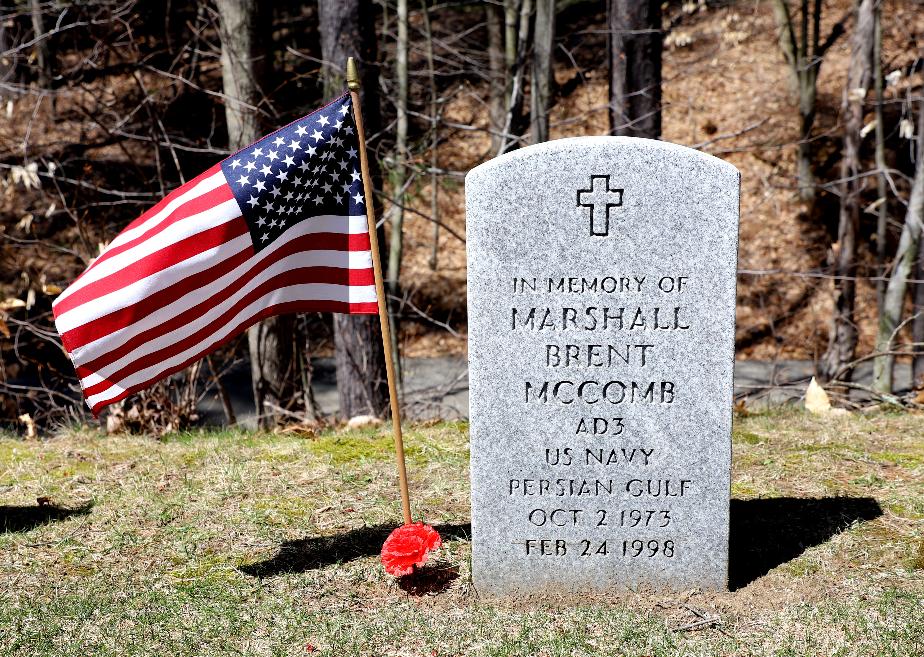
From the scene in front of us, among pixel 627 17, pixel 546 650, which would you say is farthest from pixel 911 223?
pixel 546 650

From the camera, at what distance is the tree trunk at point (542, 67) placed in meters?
8.63

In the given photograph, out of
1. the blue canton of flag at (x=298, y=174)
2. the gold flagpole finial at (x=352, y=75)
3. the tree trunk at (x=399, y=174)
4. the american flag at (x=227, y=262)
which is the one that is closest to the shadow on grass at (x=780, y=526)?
the american flag at (x=227, y=262)

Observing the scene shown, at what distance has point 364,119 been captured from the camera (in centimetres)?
849

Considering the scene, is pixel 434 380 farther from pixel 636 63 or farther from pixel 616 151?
pixel 616 151

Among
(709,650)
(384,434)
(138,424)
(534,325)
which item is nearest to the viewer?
(709,650)

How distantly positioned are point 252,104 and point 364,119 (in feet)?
3.27

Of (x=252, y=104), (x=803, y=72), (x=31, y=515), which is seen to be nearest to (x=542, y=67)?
(x=252, y=104)

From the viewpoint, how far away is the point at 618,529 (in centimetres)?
424

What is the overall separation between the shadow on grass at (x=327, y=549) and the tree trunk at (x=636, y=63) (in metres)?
5.15

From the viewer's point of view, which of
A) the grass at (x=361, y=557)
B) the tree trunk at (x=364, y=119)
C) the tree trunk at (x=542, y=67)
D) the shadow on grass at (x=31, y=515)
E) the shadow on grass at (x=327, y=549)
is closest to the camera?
the grass at (x=361, y=557)

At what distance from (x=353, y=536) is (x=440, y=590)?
0.78m

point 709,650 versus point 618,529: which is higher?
point 618,529

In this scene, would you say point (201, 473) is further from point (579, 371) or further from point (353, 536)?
point (579, 371)

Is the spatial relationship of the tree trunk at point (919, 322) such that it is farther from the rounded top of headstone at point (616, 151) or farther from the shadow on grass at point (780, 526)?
the rounded top of headstone at point (616, 151)
